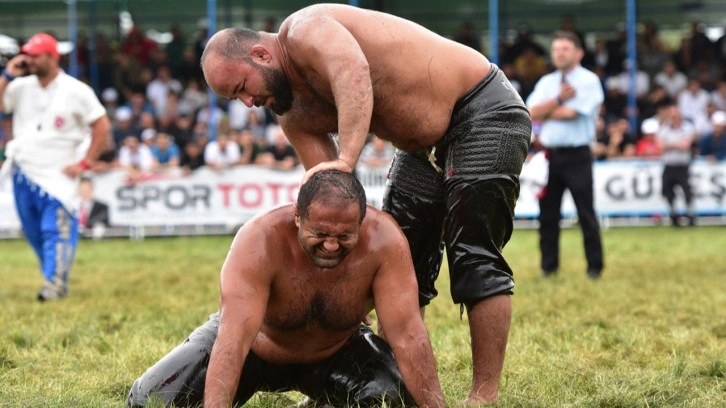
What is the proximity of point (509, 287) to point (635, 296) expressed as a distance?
12.5 ft

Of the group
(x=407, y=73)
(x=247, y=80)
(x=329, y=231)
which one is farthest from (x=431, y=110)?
(x=329, y=231)

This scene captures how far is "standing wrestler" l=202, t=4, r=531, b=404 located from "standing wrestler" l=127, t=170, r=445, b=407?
39 centimetres

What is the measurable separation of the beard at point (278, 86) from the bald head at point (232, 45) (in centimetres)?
8

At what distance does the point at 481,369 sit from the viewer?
4262mm

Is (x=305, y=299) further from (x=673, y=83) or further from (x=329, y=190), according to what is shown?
(x=673, y=83)

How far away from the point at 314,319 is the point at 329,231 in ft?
1.54

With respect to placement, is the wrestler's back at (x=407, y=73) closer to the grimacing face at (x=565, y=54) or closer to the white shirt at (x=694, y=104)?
the grimacing face at (x=565, y=54)

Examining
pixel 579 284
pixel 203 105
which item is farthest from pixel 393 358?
pixel 203 105

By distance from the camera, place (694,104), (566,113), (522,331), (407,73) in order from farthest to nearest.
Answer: (694,104) → (566,113) → (522,331) → (407,73)

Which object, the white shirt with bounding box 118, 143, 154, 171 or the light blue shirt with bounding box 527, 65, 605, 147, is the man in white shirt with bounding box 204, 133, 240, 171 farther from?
the light blue shirt with bounding box 527, 65, 605, 147

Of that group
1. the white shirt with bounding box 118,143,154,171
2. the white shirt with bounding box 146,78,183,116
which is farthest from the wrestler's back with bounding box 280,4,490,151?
the white shirt with bounding box 146,78,183,116

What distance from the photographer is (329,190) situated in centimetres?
370

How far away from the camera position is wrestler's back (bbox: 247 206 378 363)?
3916mm

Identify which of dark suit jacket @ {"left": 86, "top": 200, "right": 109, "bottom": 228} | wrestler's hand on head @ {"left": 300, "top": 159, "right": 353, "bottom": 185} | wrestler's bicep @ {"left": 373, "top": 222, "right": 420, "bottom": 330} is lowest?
dark suit jacket @ {"left": 86, "top": 200, "right": 109, "bottom": 228}
